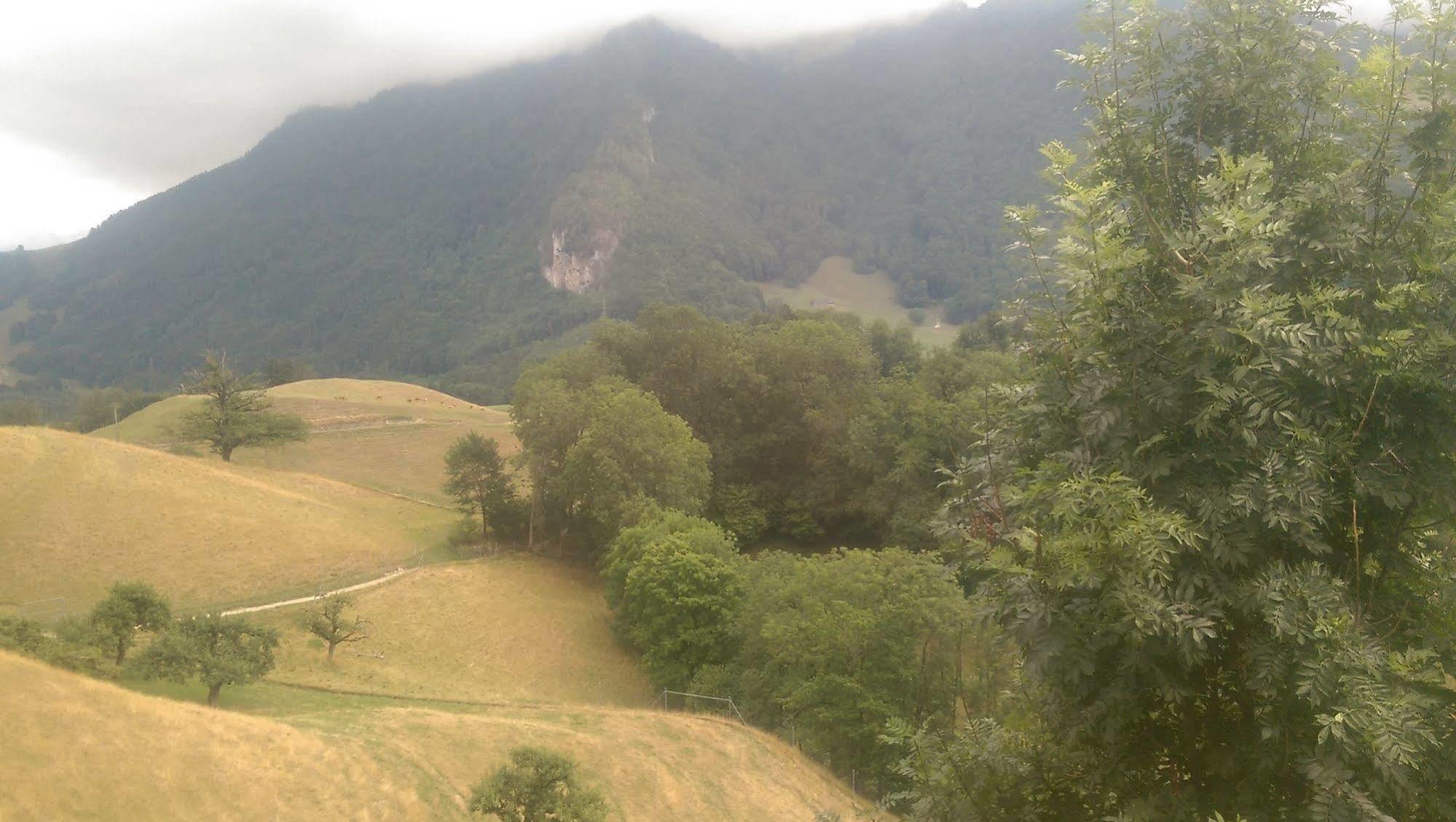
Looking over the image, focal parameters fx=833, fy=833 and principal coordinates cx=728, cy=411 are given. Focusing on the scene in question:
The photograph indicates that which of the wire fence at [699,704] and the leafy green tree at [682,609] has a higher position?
the leafy green tree at [682,609]

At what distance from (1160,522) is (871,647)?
24.3 metres

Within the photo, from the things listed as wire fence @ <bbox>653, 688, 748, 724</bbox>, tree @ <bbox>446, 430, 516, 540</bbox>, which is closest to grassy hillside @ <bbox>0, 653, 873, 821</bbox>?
wire fence @ <bbox>653, 688, 748, 724</bbox>

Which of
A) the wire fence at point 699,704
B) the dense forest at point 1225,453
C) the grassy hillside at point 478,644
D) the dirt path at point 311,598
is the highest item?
the dense forest at point 1225,453

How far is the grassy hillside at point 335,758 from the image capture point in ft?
43.5

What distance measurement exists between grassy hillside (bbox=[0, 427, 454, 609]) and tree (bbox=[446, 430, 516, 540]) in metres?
2.73

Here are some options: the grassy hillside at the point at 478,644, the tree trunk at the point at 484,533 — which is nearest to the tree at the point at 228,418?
the tree trunk at the point at 484,533

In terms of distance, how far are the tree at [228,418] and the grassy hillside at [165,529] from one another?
5030 millimetres

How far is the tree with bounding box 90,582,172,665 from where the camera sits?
22.2 m

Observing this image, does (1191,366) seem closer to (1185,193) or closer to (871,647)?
(1185,193)

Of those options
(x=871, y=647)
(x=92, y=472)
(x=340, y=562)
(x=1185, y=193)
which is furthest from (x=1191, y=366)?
(x=92, y=472)

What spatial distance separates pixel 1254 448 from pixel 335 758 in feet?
61.2

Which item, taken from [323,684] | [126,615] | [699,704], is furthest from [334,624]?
[699,704]

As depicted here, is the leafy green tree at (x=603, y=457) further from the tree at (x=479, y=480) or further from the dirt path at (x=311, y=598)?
the dirt path at (x=311, y=598)

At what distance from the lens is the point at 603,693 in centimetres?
3394
